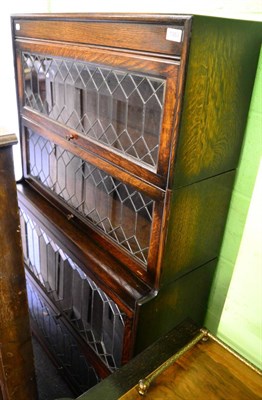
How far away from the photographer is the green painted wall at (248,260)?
2.97ft

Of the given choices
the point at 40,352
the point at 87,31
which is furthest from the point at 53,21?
the point at 40,352

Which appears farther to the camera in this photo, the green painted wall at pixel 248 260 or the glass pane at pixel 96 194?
the glass pane at pixel 96 194

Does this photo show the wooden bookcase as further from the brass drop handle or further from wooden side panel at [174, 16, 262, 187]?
the brass drop handle

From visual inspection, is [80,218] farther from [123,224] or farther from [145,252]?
[145,252]

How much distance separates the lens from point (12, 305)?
97 cm

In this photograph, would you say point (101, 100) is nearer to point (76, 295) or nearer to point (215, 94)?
point (215, 94)

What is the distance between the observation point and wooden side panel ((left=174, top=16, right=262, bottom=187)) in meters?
0.82

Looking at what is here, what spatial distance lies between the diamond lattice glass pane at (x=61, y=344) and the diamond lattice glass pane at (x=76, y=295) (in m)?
0.12

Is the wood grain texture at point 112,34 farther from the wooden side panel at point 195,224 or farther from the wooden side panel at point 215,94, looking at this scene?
the wooden side panel at point 195,224

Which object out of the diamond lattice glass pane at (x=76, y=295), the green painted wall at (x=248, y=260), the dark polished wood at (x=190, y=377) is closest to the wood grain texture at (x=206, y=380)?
the dark polished wood at (x=190, y=377)

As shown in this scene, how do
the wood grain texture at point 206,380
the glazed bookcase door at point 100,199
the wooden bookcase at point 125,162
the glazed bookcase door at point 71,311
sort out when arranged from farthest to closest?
the glazed bookcase door at point 71,311 < the glazed bookcase door at point 100,199 < the wooden bookcase at point 125,162 < the wood grain texture at point 206,380

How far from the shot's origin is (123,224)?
1.27 m

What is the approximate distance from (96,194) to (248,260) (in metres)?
0.69

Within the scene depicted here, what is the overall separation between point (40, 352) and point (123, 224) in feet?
4.11
